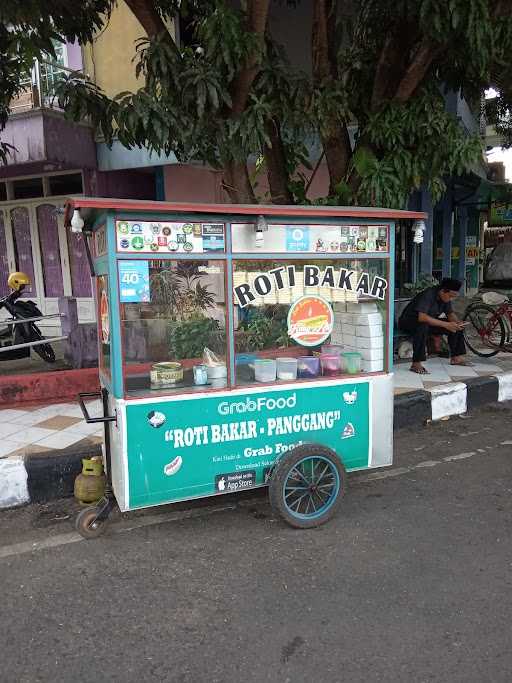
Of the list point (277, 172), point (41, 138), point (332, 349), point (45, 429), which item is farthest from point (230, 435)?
point (41, 138)

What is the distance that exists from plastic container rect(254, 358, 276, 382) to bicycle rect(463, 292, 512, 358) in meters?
4.77

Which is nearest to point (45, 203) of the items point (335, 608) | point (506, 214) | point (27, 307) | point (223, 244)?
point (27, 307)

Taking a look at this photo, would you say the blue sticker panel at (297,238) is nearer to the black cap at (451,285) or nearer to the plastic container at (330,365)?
the plastic container at (330,365)

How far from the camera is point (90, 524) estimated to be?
326 centimetres

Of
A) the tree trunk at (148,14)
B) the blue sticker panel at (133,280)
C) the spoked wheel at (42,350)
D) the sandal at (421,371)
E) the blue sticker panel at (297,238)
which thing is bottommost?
the sandal at (421,371)

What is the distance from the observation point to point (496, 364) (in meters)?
7.21

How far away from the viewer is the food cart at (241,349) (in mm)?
3098

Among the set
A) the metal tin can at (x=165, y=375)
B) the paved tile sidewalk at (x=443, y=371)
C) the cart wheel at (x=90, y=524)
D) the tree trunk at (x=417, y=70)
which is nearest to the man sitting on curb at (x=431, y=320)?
the paved tile sidewalk at (x=443, y=371)

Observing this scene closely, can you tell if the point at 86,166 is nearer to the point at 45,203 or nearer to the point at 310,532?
the point at 45,203

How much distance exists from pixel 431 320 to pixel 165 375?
4.18m

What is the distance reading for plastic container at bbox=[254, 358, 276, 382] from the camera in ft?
11.6

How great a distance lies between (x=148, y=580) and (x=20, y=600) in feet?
2.02

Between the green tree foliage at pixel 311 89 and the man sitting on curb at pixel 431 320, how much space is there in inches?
66.1

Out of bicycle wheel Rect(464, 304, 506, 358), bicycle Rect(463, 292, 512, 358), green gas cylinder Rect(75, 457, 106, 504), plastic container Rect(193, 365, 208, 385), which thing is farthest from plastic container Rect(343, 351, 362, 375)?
bicycle wheel Rect(464, 304, 506, 358)
